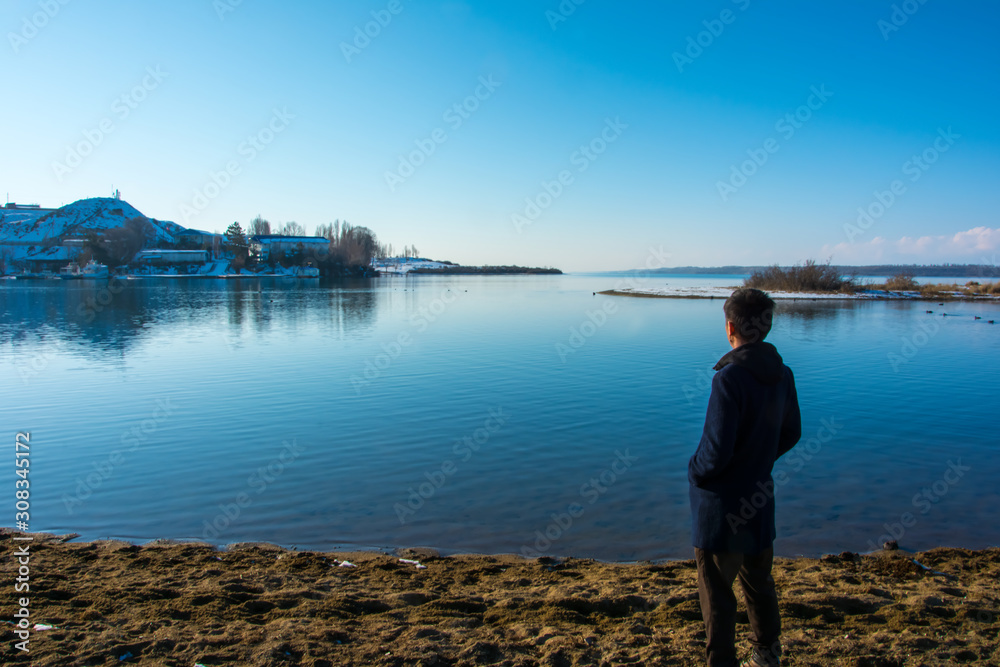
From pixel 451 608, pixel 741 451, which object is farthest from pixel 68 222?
pixel 741 451

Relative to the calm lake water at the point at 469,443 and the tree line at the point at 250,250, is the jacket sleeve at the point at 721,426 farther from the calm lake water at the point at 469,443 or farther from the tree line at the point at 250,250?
the tree line at the point at 250,250

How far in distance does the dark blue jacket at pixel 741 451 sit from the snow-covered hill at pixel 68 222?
191074 millimetres

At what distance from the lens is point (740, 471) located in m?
3.24

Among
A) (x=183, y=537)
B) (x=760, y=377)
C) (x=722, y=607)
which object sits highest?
(x=760, y=377)

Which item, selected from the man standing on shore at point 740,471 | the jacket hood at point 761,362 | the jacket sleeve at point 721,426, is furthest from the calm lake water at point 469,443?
the jacket hood at point 761,362

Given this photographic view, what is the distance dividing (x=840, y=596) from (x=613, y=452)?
5118 millimetres

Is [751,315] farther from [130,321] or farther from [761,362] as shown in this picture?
[130,321]

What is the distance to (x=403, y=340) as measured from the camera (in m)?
25.0

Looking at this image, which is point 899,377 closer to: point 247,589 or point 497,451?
point 497,451

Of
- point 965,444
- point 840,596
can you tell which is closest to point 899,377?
point 965,444

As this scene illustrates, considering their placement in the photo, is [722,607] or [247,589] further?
[247,589]

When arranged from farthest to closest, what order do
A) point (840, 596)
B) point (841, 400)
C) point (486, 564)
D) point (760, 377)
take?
point (841, 400) → point (486, 564) → point (840, 596) → point (760, 377)

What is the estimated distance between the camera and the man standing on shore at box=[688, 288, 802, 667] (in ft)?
10.4

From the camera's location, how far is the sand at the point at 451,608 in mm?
3758
